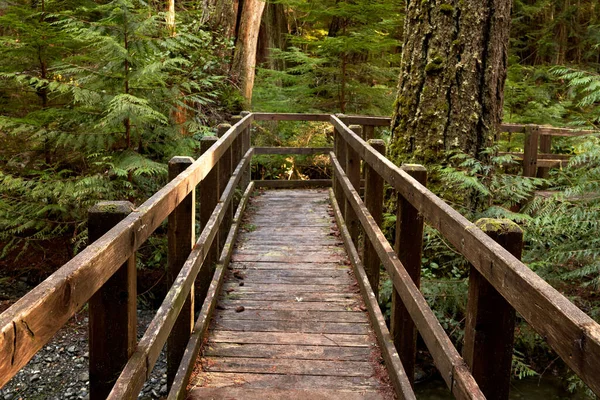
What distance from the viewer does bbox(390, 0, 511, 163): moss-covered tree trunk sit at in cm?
585

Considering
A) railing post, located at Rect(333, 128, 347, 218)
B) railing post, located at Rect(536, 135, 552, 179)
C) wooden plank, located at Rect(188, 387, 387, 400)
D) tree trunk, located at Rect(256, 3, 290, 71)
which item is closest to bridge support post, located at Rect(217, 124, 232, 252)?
railing post, located at Rect(333, 128, 347, 218)

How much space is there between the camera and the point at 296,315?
14.7 feet

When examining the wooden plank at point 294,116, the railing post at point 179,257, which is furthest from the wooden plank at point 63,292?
the wooden plank at point 294,116

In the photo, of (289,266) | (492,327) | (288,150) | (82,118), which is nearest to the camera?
(492,327)

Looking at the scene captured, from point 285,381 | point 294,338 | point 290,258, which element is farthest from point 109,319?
point 290,258

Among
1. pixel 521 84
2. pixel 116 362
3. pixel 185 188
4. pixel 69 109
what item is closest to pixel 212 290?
pixel 185 188

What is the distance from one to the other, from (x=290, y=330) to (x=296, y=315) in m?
0.29

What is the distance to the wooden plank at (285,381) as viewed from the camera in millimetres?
3363

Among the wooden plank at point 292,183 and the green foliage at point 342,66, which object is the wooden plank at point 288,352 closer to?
the wooden plank at point 292,183

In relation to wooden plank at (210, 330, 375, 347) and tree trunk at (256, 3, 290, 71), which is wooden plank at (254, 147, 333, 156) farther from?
tree trunk at (256, 3, 290, 71)

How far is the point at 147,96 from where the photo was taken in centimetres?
720

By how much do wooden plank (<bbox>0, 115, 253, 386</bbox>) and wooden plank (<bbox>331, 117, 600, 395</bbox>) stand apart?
127 centimetres

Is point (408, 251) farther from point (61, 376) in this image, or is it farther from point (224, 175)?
point (61, 376)

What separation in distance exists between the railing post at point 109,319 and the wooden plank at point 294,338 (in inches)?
73.2
